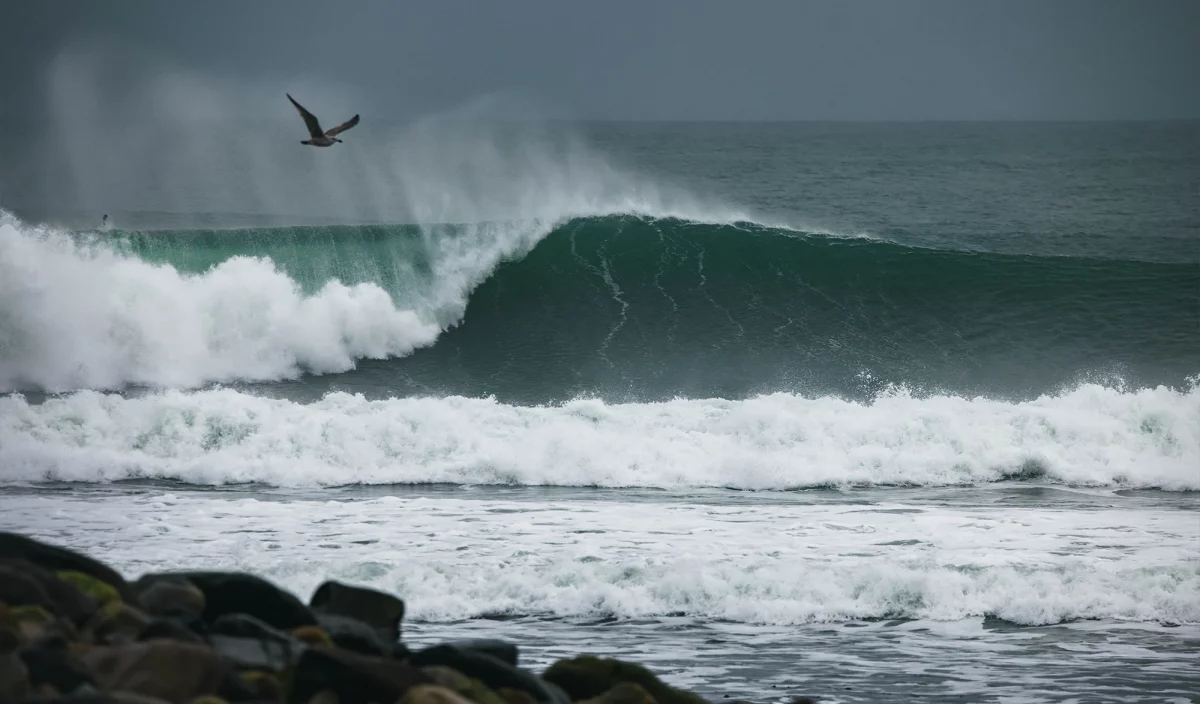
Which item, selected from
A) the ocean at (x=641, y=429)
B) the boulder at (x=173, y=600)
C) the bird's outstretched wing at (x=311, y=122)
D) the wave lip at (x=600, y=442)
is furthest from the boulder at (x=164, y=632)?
the wave lip at (x=600, y=442)

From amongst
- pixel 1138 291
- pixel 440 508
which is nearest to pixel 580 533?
pixel 440 508

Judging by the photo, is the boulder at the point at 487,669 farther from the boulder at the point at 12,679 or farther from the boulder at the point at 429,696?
the boulder at the point at 12,679

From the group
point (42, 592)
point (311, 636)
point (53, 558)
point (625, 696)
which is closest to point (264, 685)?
point (311, 636)

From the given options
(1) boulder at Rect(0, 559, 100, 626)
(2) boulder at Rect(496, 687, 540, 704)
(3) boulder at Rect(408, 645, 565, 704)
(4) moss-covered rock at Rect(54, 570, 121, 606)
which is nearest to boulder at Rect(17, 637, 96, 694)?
(1) boulder at Rect(0, 559, 100, 626)

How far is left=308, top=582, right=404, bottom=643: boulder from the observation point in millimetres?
5551

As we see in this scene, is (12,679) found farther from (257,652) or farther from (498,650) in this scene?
(498,650)

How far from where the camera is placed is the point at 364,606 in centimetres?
559

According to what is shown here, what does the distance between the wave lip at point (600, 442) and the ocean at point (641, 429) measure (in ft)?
0.16

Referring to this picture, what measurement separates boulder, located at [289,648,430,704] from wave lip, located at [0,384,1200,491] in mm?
9217

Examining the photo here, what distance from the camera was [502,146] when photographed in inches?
1172

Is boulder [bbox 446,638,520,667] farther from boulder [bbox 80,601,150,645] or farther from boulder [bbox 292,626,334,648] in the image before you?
boulder [bbox 80,601,150,645]

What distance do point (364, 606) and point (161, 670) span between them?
4.58 feet

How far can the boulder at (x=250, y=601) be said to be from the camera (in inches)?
205

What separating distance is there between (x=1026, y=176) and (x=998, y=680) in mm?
58958
